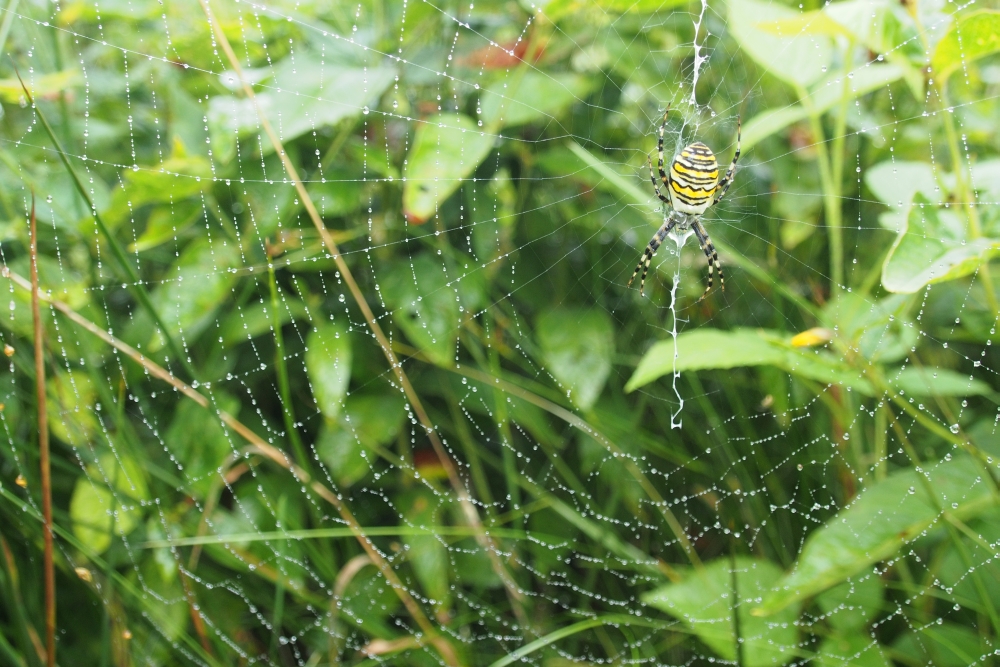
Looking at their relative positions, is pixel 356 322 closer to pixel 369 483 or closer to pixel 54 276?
pixel 369 483

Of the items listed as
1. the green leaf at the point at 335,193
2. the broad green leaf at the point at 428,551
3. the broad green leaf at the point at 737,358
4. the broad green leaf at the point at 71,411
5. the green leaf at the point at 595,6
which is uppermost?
the green leaf at the point at 595,6

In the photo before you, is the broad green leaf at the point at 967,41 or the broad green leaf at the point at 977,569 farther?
the broad green leaf at the point at 977,569

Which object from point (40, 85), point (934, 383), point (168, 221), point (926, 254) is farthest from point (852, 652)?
point (40, 85)

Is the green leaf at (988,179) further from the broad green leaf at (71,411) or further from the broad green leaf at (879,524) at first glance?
the broad green leaf at (71,411)

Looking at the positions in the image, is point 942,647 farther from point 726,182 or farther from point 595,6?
point 595,6

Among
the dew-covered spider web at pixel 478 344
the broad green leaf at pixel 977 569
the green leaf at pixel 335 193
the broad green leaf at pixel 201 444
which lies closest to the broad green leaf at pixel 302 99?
the dew-covered spider web at pixel 478 344

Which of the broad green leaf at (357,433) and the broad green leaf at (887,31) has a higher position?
the broad green leaf at (887,31)

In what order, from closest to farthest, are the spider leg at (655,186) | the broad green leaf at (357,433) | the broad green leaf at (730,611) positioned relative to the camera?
1. the broad green leaf at (730,611)
2. the broad green leaf at (357,433)
3. the spider leg at (655,186)
